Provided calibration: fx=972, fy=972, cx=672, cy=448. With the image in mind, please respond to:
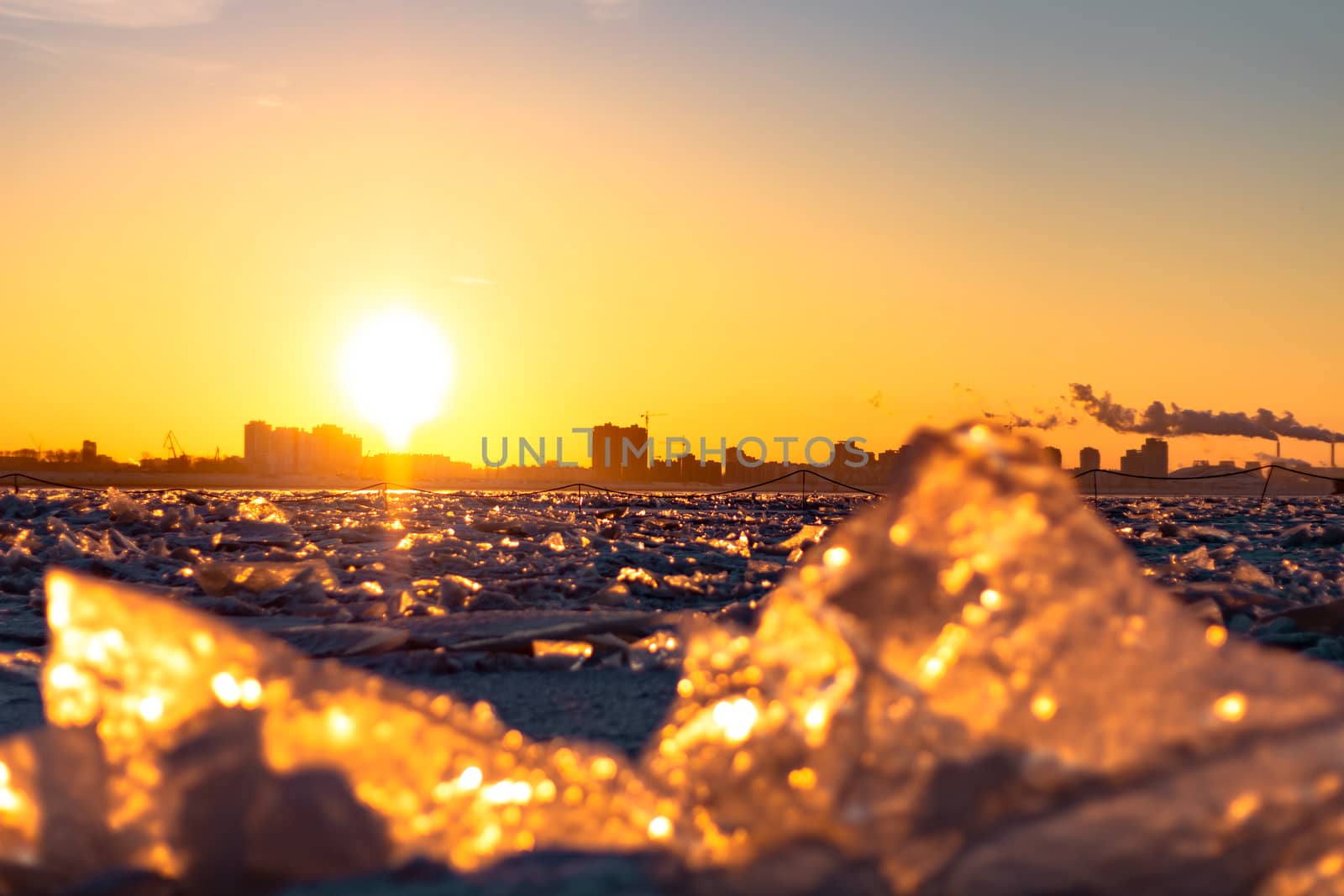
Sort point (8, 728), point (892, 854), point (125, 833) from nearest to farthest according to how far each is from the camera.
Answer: point (892, 854), point (125, 833), point (8, 728)

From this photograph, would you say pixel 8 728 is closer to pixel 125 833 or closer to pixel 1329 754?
pixel 125 833

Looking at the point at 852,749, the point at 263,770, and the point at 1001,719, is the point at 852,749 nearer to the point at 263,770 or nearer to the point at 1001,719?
the point at 1001,719

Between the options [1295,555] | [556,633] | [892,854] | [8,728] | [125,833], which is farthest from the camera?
[1295,555]

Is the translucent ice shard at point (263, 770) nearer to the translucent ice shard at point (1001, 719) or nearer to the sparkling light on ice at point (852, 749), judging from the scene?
the sparkling light on ice at point (852, 749)

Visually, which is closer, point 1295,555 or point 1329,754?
point 1329,754

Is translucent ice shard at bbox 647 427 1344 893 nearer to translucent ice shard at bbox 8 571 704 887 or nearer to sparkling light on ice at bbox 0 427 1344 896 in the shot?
sparkling light on ice at bbox 0 427 1344 896

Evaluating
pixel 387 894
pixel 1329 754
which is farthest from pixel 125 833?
pixel 1329 754

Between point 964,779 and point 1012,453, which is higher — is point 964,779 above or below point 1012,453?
below

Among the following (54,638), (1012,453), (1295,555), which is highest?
(1012,453)

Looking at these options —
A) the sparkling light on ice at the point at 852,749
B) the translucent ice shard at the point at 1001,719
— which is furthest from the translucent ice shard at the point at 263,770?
the translucent ice shard at the point at 1001,719

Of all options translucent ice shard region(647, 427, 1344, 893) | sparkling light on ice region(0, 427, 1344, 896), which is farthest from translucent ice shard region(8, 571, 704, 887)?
translucent ice shard region(647, 427, 1344, 893)

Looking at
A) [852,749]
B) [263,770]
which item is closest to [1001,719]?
[852,749]
